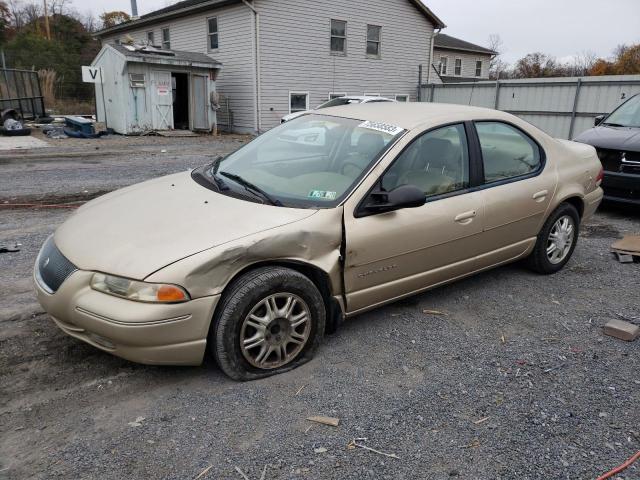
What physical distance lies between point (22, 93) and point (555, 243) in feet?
64.0

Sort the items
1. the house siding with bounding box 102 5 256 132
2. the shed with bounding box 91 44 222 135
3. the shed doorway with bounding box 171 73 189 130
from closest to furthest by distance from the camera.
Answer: the shed with bounding box 91 44 222 135 → the house siding with bounding box 102 5 256 132 → the shed doorway with bounding box 171 73 189 130

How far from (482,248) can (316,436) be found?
216 cm

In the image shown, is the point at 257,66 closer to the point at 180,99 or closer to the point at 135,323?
the point at 180,99

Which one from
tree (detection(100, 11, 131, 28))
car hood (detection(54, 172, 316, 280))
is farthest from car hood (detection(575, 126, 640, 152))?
tree (detection(100, 11, 131, 28))

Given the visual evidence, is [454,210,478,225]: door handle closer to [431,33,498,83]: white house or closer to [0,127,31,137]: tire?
[0,127,31,137]: tire

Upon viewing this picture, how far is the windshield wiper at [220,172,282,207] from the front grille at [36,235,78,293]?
1198 millimetres

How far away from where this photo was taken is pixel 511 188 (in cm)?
408

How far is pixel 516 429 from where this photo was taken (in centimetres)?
264

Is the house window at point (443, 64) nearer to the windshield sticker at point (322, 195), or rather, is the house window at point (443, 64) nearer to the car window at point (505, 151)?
the car window at point (505, 151)

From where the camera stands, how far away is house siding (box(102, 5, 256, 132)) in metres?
18.7

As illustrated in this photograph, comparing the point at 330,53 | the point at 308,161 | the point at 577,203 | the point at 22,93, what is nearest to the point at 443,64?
the point at 330,53

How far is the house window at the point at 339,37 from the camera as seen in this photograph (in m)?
20.6

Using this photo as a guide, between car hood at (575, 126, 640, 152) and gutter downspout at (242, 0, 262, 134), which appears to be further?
gutter downspout at (242, 0, 262, 134)

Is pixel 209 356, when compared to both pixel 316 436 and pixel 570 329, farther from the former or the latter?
pixel 570 329
